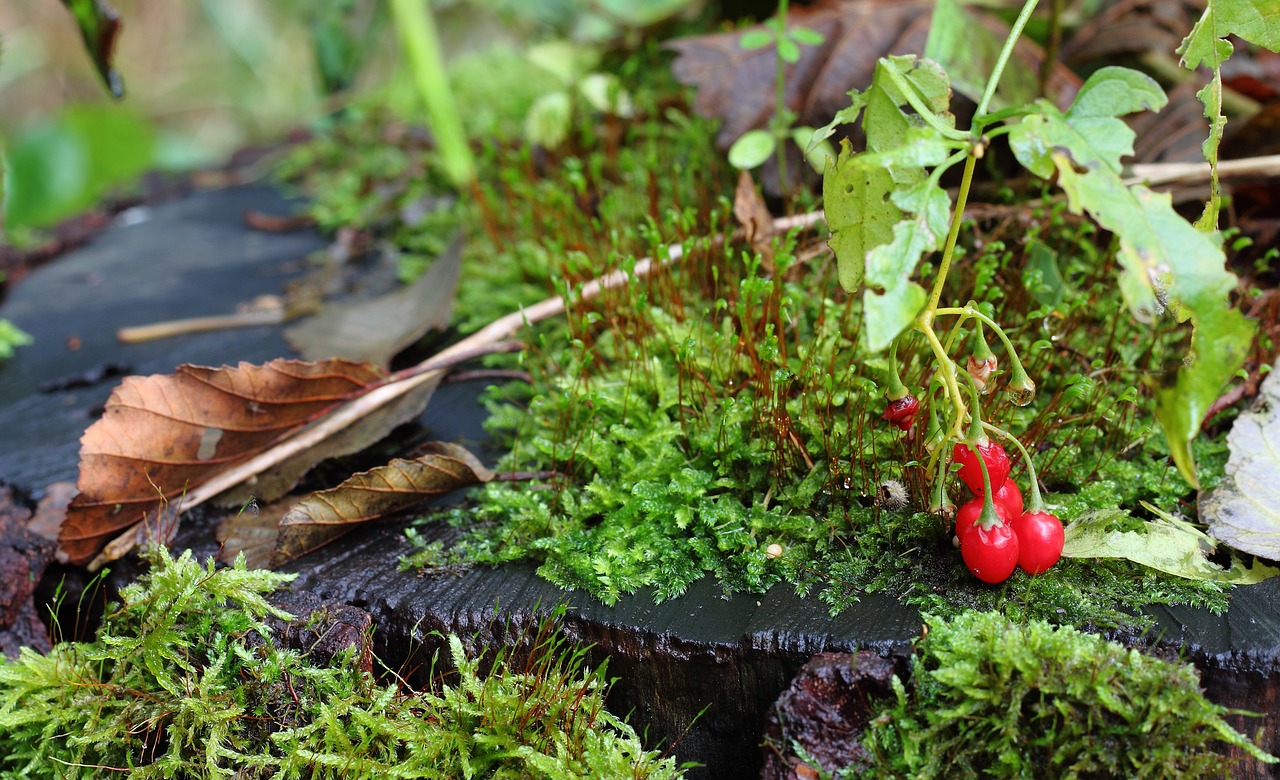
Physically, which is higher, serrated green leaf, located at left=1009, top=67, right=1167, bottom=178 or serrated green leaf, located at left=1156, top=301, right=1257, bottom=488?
serrated green leaf, located at left=1009, top=67, right=1167, bottom=178

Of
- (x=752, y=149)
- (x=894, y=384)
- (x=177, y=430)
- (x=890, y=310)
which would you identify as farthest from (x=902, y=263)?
(x=177, y=430)

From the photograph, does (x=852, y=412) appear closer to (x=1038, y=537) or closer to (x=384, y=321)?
(x=1038, y=537)

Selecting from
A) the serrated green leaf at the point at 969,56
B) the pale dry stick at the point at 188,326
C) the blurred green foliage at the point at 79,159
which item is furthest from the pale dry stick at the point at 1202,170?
the pale dry stick at the point at 188,326

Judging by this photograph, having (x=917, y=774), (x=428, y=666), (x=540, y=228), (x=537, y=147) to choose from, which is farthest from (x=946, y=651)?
(x=537, y=147)

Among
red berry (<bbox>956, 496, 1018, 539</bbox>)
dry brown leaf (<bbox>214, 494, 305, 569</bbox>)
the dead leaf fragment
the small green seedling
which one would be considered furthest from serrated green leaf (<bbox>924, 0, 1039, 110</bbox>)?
dry brown leaf (<bbox>214, 494, 305, 569</bbox>)

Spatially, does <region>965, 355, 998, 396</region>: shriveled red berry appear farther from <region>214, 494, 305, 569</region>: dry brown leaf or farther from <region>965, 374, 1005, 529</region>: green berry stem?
<region>214, 494, 305, 569</region>: dry brown leaf

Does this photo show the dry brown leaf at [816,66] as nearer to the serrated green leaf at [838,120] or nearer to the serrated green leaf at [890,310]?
the serrated green leaf at [838,120]
